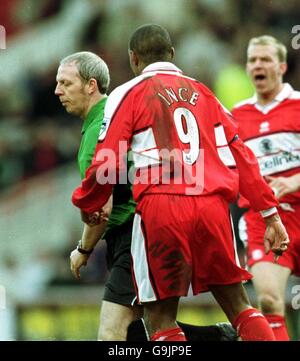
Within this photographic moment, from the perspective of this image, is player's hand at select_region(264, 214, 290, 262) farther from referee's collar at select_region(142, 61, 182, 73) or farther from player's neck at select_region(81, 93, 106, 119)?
player's neck at select_region(81, 93, 106, 119)

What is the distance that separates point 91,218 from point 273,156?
6.74ft

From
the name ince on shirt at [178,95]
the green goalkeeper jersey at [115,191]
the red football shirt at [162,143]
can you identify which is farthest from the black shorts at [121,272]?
the name ince on shirt at [178,95]

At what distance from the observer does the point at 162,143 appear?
199 inches

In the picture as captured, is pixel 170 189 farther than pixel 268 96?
No

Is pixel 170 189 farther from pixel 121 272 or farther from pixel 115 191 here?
pixel 121 272

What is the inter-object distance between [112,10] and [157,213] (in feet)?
28.0

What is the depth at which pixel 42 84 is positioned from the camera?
1305cm

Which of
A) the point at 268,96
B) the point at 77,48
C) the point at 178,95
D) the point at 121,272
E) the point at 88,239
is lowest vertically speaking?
the point at 121,272

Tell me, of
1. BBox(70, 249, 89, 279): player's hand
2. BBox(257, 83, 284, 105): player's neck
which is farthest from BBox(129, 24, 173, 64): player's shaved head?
BBox(257, 83, 284, 105): player's neck

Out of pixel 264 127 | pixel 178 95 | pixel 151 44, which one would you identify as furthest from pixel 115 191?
pixel 264 127

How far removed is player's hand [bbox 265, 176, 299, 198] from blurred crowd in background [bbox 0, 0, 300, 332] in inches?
193

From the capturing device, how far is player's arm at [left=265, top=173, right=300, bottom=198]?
6680mm

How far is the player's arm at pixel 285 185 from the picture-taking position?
6680 mm

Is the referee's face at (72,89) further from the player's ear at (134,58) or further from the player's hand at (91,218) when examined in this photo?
the player's hand at (91,218)
